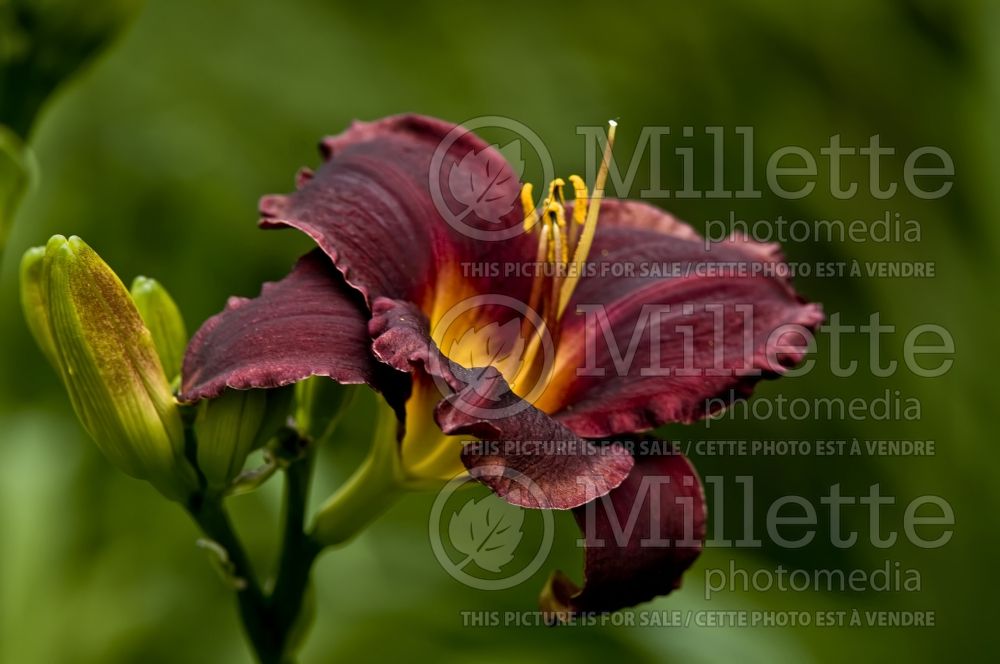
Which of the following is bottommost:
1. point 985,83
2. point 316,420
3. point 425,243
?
point 316,420

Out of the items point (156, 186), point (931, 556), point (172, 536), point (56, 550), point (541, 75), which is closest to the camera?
point (56, 550)

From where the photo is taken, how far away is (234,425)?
2.41 ft

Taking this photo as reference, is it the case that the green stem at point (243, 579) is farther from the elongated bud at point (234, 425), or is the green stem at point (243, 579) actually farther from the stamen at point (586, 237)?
the stamen at point (586, 237)

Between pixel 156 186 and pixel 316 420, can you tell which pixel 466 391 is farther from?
pixel 156 186

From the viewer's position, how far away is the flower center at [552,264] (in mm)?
817

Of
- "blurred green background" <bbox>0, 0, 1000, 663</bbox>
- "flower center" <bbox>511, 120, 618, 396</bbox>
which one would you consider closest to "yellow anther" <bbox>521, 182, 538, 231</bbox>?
"flower center" <bbox>511, 120, 618, 396</bbox>

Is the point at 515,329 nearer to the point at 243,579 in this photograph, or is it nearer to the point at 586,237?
the point at 586,237

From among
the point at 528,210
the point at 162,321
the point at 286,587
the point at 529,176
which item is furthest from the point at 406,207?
the point at 529,176

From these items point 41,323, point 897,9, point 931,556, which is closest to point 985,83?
point 897,9

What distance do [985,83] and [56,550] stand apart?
55.9 inches

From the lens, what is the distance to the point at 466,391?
0.67m

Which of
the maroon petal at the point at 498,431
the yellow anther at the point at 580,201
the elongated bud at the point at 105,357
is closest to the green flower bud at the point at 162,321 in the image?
the elongated bud at the point at 105,357

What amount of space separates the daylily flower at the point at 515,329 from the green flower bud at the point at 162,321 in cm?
10

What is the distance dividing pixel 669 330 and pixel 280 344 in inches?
12.3
